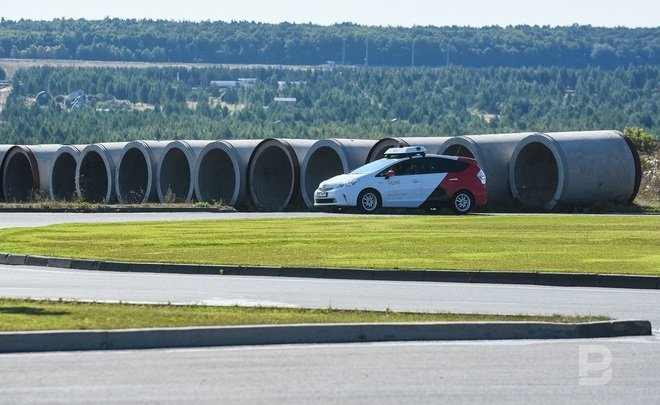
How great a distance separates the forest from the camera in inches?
5517

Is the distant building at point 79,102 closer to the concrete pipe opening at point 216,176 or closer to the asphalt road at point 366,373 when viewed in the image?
the concrete pipe opening at point 216,176

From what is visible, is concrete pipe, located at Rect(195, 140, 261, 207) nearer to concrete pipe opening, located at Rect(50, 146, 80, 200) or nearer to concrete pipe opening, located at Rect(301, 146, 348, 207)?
concrete pipe opening, located at Rect(301, 146, 348, 207)

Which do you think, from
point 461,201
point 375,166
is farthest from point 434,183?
point 375,166

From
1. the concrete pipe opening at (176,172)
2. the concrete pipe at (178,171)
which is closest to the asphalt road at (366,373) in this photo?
the concrete pipe at (178,171)

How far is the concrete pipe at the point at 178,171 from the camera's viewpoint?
41719 mm

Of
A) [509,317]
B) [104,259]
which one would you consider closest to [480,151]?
[104,259]

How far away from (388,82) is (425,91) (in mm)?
6219

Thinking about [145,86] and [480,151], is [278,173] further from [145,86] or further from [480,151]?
[145,86]

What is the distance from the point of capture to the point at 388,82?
199 m

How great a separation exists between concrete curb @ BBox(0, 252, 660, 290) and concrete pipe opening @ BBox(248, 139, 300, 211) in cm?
1734

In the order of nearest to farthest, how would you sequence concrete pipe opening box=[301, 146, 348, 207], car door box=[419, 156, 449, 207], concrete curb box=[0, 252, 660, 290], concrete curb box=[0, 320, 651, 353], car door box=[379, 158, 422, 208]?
concrete curb box=[0, 320, 651, 353] → concrete curb box=[0, 252, 660, 290] → car door box=[419, 156, 449, 207] → car door box=[379, 158, 422, 208] → concrete pipe opening box=[301, 146, 348, 207]

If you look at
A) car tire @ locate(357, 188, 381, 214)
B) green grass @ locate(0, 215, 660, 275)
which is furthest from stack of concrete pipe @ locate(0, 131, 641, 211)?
green grass @ locate(0, 215, 660, 275)

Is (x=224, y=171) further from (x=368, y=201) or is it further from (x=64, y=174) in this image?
(x=368, y=201)

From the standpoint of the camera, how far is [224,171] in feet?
144
